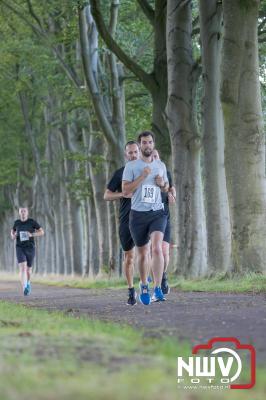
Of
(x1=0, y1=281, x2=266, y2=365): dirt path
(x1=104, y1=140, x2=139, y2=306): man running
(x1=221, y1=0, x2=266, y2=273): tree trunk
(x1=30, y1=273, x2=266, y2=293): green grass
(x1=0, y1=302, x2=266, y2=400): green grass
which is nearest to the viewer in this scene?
(x1=0, y1=302, x2=266, y2=400): green grass

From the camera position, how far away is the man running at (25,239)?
71.3 feet

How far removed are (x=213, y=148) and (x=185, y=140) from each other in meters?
1.54

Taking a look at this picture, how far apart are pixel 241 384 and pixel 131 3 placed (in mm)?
24882

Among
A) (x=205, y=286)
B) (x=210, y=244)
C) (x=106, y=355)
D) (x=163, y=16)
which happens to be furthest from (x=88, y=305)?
(x=163, y=16)

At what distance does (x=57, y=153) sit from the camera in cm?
4528

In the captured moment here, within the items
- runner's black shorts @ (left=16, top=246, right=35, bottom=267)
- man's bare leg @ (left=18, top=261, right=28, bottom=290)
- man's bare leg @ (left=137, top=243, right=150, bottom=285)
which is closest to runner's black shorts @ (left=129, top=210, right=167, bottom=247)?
man's bare leg @ (left=137, top=243, right=150, bottom=285)

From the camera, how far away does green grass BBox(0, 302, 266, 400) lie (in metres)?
4.64

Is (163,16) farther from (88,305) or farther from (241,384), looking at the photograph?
(241,384)

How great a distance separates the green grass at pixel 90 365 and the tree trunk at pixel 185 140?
13.7 m

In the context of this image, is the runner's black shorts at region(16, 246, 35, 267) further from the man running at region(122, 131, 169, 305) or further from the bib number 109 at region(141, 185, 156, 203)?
the bib number 109 at region(141, 185, 156, 203)

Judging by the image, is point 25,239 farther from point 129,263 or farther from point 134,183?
point 134,183

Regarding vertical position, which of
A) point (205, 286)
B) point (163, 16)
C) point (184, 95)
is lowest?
point (205, 286)

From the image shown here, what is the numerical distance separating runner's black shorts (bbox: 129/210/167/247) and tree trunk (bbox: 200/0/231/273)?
25.2 ft

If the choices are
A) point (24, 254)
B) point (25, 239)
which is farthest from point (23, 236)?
point (24, 254)
